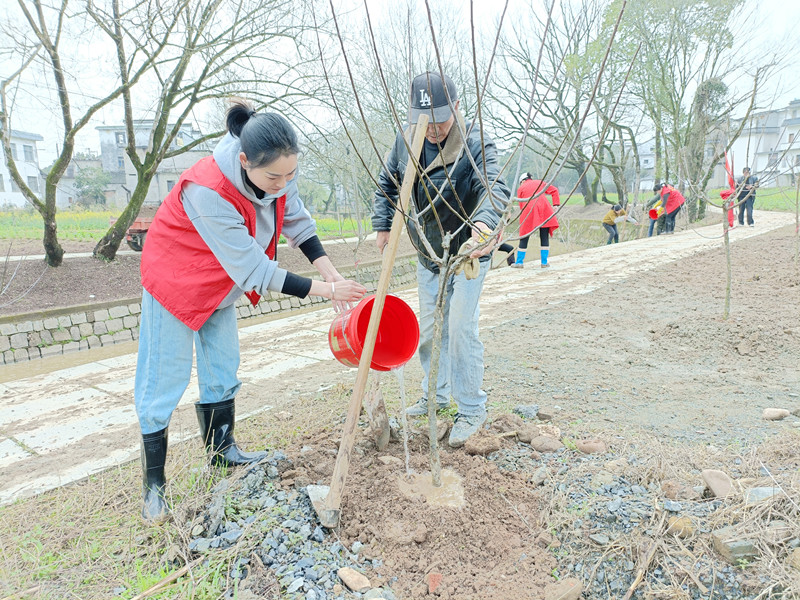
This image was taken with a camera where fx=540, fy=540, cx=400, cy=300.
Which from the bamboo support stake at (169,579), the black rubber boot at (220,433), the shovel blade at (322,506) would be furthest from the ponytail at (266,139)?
the bamboo support stake at (169,579)

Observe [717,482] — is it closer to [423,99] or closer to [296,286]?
[296,286]

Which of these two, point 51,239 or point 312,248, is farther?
point 51,239

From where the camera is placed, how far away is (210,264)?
2.13m

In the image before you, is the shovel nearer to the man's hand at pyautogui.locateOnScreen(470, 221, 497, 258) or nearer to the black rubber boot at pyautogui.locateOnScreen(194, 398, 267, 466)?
the man's hand at pyautogui.locateOnScreen(470, 221, 497, 258)

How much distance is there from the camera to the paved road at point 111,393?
3.12m

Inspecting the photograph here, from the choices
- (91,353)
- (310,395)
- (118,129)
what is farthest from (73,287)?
(118,129)

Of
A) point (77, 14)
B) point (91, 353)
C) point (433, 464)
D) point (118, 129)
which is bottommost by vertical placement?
point (91, 353)

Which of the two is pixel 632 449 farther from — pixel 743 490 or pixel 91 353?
pixel 91 353

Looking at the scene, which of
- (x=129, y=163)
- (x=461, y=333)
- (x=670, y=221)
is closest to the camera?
(x=461, y=333)

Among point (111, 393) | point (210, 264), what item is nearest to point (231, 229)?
point (210, 264)

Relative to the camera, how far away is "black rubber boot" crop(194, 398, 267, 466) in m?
2.44

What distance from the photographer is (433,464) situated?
7.23 ft

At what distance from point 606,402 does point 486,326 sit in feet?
7.54

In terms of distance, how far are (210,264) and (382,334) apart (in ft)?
2.68
